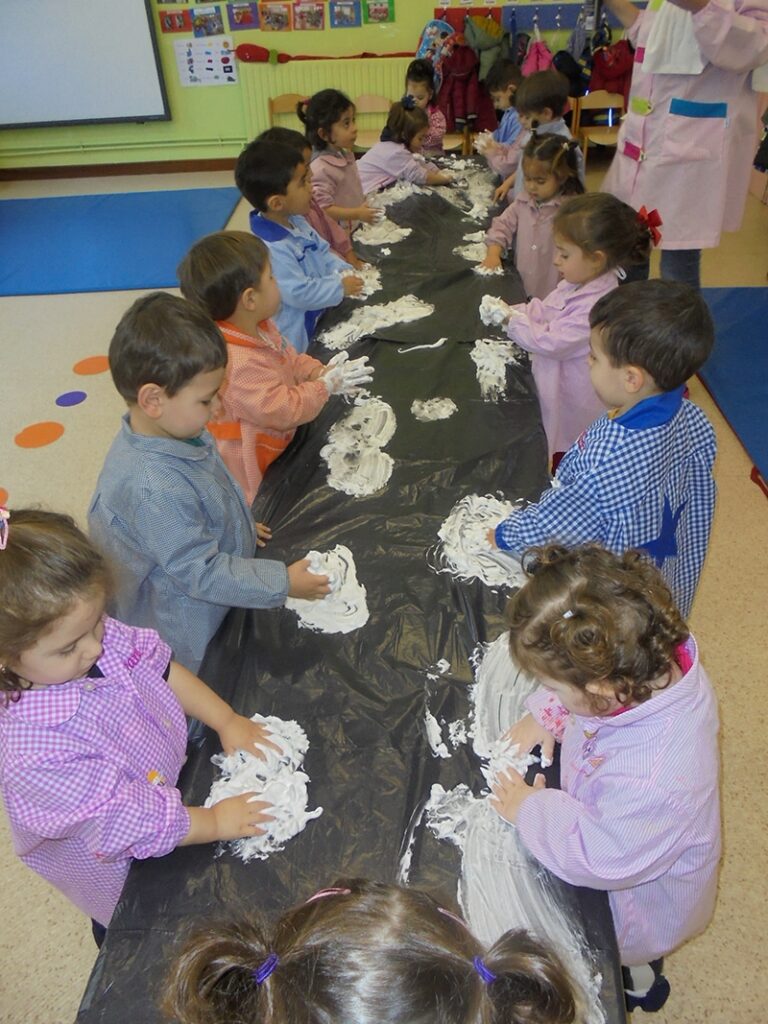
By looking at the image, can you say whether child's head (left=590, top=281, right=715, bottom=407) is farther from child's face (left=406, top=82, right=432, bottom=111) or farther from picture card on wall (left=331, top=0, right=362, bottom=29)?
picture card on wall (left=331, top=0, right=362, bottom=29)

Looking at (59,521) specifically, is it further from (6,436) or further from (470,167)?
(470,167)

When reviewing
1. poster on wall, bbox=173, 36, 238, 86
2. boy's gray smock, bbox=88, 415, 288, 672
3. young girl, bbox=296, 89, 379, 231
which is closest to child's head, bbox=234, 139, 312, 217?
young girl, bbox=296, 89, 379, 231

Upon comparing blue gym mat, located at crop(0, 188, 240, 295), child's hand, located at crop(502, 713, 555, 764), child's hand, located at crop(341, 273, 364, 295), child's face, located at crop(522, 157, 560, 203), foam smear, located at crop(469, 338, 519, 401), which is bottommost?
blue gym mat, located at crop(0, 188, 240, 295)

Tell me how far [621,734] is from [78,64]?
7030 mm

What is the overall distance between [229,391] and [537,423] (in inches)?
30.5

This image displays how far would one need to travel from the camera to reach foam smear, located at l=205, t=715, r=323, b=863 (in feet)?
3.23

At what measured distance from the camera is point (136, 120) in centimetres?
623

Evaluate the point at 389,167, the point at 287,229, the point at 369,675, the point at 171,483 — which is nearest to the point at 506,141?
the point at 389,167

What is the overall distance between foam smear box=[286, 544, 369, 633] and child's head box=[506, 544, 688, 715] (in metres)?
0.43

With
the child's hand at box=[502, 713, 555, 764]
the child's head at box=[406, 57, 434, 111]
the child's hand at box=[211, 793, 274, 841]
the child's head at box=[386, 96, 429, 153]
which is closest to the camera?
the child's hand at box=[211, 793, 274, 841]

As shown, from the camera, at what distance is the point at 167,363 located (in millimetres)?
1256

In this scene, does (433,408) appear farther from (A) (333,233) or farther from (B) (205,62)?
(B) (205,62)

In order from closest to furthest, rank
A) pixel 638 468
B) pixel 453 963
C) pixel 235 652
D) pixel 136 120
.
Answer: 1. pixel 453 963
2. pixel 235 652
3. pixel 638 468
4. pixel 136 120

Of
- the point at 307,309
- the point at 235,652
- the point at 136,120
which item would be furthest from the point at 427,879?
the point at 136,120
